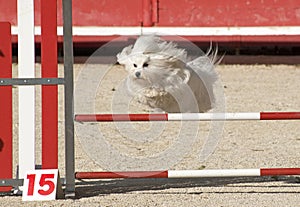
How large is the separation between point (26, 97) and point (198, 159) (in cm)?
140

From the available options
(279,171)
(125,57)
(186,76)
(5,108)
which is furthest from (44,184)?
(186,76)

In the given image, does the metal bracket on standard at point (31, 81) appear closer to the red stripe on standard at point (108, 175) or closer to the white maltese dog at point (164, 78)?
the red stripe on standard at point (108, 175)

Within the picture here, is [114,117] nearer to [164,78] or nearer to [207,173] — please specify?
[207,173]

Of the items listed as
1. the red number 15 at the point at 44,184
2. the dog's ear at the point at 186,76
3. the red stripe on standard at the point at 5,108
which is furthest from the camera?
the dog's ear at the point at 186,76

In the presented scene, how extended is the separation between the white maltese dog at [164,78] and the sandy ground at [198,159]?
0.27 m

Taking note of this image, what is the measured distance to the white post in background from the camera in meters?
4.75

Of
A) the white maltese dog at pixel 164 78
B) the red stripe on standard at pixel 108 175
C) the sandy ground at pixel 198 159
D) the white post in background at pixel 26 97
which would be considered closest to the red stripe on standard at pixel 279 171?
the sandy ground at pixel 198 159

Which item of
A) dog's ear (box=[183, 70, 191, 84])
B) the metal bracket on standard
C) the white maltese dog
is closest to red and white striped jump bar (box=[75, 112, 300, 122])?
the metal bracket on standard

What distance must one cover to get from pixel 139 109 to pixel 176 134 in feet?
3.61

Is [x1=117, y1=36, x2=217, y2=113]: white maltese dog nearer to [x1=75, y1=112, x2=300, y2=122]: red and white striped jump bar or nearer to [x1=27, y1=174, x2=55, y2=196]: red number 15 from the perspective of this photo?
[x1=75, y1=112, x2=300, y2=122]: red and white striped jump bar

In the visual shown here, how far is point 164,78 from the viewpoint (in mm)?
6359

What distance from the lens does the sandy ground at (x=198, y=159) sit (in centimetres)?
470

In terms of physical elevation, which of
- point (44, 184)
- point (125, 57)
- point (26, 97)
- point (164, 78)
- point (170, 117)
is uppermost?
point (125, 57)

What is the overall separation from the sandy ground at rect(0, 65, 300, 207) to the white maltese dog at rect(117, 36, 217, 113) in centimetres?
27
